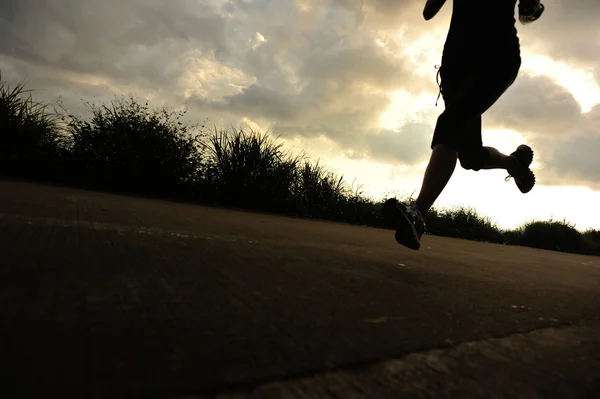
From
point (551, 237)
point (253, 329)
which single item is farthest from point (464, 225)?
point (253, 329)

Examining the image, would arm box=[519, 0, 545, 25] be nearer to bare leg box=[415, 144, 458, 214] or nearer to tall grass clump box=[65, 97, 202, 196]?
bare leg box=[415, 144, 458, 214]

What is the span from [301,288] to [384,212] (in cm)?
116

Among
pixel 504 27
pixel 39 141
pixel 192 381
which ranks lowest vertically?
pixel 192 381

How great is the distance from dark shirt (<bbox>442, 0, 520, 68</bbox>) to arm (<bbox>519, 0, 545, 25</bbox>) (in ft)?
0.71

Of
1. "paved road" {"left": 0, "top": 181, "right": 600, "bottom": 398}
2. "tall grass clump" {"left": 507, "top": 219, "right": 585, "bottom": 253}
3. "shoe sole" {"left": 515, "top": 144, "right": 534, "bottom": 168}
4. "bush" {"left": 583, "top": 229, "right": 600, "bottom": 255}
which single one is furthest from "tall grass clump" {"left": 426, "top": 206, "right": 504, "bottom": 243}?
"paved road" {"left": 0, "top": 181, "right": 600, "bottom": 398}

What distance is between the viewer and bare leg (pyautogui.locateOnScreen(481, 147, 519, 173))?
2.75 meters

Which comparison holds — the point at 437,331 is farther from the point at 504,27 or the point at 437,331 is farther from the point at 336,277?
the point at 504,27

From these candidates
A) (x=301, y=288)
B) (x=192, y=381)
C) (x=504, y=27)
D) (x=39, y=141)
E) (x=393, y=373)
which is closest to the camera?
(x=192, y=381)

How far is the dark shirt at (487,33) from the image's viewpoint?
209 centimetres

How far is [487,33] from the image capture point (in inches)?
83.0

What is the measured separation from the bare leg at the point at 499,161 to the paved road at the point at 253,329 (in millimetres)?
1481

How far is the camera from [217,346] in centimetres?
67

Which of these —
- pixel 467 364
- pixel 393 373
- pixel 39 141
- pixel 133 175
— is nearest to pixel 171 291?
pixel 393 373

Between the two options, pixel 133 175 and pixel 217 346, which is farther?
pixel 133 175
